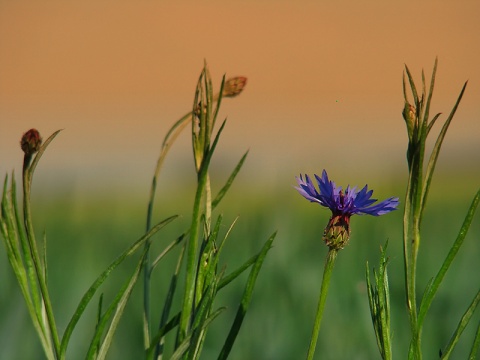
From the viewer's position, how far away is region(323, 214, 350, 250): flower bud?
2.88 feet

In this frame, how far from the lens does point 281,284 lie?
171 centimetres

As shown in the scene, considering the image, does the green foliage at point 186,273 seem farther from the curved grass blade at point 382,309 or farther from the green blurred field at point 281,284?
the green blurred field at point 281,284

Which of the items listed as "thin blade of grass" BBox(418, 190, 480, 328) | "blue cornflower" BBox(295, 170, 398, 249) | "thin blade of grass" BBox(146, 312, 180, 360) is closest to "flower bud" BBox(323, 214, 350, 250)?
"blue cornflower" BBox(295, 170, 398, 249)

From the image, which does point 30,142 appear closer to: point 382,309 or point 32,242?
point 32,242

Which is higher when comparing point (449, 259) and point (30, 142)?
point (30, 142)

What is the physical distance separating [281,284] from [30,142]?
896 mm

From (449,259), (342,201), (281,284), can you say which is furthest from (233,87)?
(281,284)

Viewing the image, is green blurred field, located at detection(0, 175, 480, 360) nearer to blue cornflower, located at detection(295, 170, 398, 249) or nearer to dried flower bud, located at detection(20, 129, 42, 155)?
blue cornflower, located at detection(295, 170, 398, 249)

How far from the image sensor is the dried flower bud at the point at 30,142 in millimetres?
898

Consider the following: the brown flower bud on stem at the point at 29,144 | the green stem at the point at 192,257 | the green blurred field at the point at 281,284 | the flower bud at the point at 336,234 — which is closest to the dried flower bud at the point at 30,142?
the brown flower bud on stem at the point at 29,144

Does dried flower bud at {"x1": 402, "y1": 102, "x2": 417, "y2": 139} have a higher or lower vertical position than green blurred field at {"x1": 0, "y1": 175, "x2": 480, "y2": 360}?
higher

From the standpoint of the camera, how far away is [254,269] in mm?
917

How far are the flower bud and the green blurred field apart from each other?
1.23 feet

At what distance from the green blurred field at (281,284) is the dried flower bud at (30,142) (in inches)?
22.2
